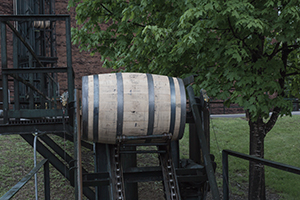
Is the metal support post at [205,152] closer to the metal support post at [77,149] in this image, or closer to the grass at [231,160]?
the metal support post at [77,149]

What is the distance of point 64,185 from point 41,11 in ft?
20.1

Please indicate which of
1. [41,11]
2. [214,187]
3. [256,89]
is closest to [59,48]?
[41,11]

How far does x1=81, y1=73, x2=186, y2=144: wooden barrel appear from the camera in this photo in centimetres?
314

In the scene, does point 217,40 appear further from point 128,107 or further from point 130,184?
point 130,184

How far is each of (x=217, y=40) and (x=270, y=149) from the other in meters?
6.47

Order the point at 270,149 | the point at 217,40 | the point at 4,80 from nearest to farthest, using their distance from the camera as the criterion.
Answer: the point at 4,80
the point at 217,40
the point at 270,149

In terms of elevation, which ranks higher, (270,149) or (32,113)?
(32,113)

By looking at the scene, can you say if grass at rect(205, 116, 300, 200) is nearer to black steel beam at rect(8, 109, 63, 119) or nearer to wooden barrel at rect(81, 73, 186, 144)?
wooden barrel at rect(81, 73, 186, 144)

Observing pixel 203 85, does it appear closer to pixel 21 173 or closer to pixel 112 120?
pixel 112 120

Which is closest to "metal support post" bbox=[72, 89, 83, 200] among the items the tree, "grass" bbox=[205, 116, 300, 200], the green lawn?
the tree

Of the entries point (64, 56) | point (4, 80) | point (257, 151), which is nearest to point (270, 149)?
point (257, 151)

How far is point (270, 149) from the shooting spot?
1027 cm

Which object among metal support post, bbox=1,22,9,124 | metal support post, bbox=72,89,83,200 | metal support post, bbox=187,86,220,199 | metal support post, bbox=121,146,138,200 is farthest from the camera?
metal support post, bbox=121,146,138,200

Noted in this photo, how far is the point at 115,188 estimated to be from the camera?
10.7ft
